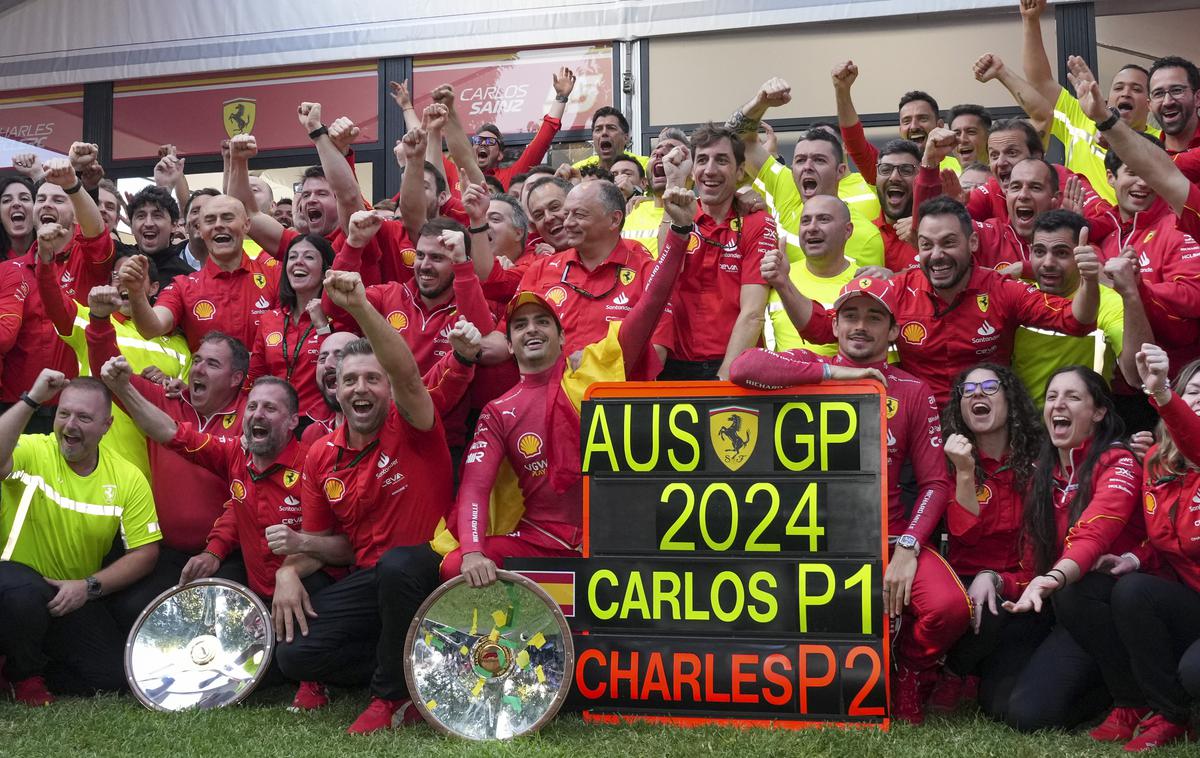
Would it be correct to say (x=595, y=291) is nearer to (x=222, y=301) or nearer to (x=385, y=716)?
(x=385, y=716)

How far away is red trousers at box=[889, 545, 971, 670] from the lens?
4.88 metres

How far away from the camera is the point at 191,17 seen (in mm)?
13273

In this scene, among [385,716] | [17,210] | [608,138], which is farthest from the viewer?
[608,138]

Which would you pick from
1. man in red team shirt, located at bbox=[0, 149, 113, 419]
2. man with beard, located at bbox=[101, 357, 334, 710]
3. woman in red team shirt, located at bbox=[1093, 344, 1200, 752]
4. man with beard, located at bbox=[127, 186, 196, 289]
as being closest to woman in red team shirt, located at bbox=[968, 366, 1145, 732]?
woman in red team shirt, located at bbox=[1093, 344, 1200, 752]

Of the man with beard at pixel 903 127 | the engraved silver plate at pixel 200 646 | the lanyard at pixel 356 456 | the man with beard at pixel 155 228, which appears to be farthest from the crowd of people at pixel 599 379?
the man with beard at pixel 903 127

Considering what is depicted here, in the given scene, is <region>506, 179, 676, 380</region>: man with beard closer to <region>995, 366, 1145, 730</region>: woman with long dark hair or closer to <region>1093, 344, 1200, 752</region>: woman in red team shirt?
<region>995, 366, 1145, 730</region>: woman with long dark hair

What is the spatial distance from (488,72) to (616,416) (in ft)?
26.1

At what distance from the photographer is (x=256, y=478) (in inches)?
239

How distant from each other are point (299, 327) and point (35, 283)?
170cm

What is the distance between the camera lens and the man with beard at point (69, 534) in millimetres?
5969

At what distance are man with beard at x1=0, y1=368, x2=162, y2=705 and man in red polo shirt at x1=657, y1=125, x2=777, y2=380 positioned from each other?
2713 mm

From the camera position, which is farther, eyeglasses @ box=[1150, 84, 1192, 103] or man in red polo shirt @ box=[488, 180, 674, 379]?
eyeglasses @ box=[1150, 84, 1192, 103]

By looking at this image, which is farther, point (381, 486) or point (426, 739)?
A: point (381, 486)

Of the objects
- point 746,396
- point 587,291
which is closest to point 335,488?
point 587,291
